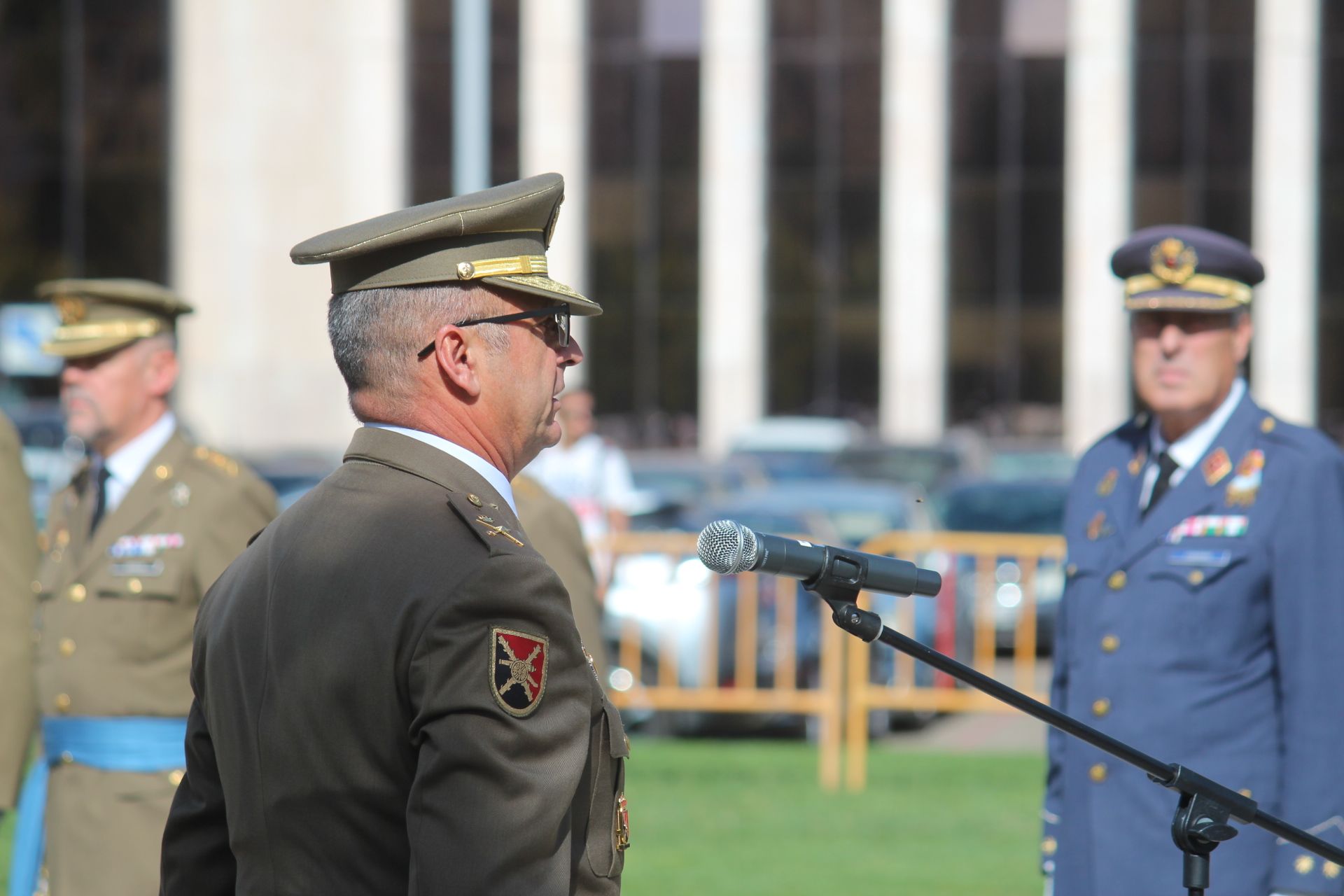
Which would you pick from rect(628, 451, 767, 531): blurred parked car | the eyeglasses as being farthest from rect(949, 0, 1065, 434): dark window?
the eyeglasses

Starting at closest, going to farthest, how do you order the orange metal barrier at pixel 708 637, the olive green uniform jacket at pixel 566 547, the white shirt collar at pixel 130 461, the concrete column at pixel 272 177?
1. the white shirt collar at pixel 130 461
2. the olive green uniform jacket at pixel 566 547
3. the orange metal barrier at pixel 708 637
4. the concrete column at pixel 272 177

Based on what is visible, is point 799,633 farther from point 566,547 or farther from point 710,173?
point 710,173

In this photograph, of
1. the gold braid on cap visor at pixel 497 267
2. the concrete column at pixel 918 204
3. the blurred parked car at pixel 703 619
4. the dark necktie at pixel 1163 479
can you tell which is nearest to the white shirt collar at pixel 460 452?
the gold braid on cap visor at pixel 497 267

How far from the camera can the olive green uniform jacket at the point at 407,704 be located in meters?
2.07

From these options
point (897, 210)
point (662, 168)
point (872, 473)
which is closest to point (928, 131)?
point (897, 210)

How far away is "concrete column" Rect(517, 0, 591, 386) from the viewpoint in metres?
32.5

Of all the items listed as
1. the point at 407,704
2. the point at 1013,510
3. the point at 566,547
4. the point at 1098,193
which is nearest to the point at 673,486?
the point at 1013,510

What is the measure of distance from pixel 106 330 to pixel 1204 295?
2844mm

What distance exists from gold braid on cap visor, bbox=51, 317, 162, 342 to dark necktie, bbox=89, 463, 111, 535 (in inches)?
13.7

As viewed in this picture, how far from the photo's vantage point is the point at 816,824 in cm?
895

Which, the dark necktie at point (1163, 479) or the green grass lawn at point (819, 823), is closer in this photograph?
the dark necktie at point (1163, 479)

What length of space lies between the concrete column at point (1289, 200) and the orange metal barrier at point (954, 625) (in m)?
21.0

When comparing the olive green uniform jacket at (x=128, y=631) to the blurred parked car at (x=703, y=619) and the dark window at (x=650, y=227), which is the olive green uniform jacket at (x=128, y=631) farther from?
the dark window at (x=650, y=227)

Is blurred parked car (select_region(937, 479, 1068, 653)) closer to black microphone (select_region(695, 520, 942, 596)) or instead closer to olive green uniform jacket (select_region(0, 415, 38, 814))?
olive green uniform jacket (select_region(0, 415, 38, 814))
